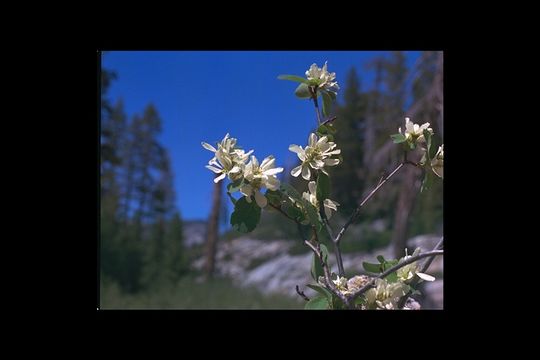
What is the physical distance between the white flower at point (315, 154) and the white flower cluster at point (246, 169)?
0.17 feet

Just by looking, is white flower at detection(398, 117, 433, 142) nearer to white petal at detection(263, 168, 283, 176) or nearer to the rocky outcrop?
white petal at detection(263, 168, 283, 176)

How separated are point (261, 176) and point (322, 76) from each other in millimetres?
184

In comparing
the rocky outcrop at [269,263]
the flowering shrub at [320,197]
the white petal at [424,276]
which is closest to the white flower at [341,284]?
the flowering shrub at [320,197]

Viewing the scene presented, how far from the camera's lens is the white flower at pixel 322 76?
768 mm

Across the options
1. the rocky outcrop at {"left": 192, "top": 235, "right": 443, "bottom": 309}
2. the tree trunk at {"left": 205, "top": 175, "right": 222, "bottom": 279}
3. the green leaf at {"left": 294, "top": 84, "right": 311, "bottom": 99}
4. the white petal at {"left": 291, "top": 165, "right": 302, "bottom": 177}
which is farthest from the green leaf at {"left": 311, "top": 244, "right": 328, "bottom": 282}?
the tree trunk at {"left": 205, "top": 175, "right": 222, "bottom": 279}

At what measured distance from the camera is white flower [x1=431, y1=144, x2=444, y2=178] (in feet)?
2.50

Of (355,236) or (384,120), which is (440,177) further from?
(355,236)

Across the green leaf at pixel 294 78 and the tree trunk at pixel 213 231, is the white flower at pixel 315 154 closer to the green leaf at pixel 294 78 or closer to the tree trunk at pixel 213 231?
the green leaf at pixel 294 78

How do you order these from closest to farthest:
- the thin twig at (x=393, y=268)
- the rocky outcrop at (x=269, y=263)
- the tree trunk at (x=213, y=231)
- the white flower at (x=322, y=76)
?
1. the thin twig at (x=393, y=268)
2. the white flower at (x=322, y=76)
3. the tree trunk at (x=213, y=231)
4. the rocky outcrop at (x=269, y=263)

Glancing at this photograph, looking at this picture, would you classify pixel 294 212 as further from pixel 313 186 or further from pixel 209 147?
pixel 209 147

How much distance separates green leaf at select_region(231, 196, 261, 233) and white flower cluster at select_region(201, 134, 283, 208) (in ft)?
0.05

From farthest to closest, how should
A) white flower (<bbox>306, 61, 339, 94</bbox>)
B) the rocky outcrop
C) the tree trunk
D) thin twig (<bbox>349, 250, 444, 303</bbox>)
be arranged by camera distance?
the rocky outcrop, the tree trunk, white flower (<bbox>306, 61, 339, 94</bbox>), thin twig (<bbox>349, 250, 444, 303</bbox>)

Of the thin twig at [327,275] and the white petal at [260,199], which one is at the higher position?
the white petal at [260,199]
